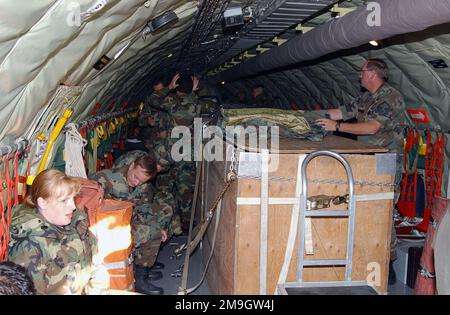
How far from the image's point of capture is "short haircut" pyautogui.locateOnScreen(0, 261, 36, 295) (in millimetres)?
2271

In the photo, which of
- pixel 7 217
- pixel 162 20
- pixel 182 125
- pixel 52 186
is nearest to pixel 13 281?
pixel 52 186

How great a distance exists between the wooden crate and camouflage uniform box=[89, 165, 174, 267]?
4.83 feet

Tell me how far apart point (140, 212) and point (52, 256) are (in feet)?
6.78

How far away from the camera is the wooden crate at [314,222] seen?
3336mm

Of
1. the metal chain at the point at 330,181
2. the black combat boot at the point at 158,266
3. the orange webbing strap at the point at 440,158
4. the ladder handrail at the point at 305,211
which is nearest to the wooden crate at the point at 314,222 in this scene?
the metal chain at the point at 330,181

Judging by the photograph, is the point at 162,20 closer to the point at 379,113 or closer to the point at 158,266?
the point at 379,113

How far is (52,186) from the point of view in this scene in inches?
119

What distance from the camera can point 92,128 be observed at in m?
6.59

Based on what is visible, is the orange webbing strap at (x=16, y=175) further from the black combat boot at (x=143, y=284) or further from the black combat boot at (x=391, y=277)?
the black combat boot at (x=391, y=277)

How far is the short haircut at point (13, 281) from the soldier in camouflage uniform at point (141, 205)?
2304mm

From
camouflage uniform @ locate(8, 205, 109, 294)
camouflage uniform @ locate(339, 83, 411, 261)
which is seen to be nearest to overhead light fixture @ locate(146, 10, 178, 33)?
camouflage uniform @ locate(339, 83, 411, 261)

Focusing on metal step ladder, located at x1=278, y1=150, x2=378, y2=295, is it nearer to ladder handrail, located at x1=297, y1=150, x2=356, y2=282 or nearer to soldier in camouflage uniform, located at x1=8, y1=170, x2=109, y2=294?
ladder handrail, located at x1=297, y1=150, x2=356, y2=282

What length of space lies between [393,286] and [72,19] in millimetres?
4272

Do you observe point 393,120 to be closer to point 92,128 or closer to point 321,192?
point 321,192
